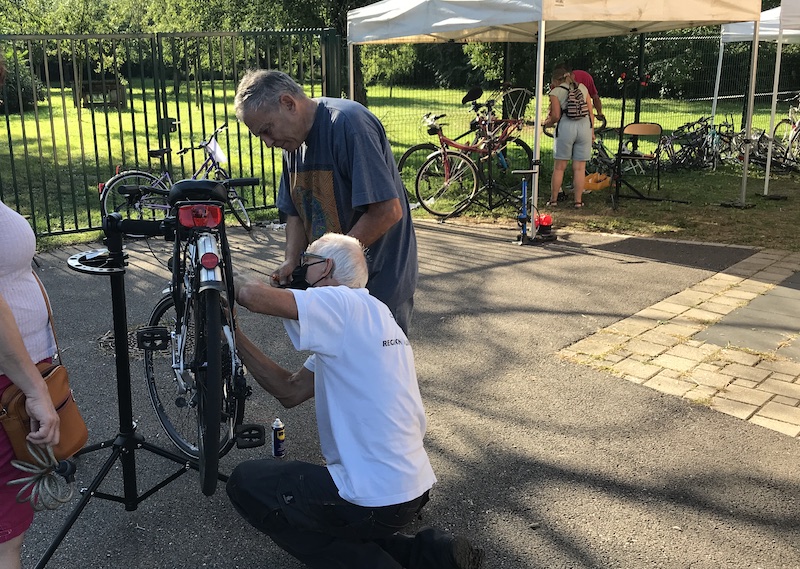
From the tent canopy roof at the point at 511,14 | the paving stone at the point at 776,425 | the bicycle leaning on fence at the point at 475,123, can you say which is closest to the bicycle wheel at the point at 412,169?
the bicycle leaning on fence at the point at 475,123

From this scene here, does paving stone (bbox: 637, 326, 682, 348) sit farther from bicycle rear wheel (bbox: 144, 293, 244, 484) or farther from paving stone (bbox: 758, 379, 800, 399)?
bicycle rear wheel (bbox: 144, 293, 244, 484)

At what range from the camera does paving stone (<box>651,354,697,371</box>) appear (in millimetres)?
4656

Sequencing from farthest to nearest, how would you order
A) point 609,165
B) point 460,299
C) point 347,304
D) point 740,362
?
point 609,165
point 460,299
point 740,362
point 347,304

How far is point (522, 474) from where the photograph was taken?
3.42 meters

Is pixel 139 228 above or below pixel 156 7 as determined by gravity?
below

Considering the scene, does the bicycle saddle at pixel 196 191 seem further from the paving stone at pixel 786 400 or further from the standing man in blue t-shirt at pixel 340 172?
the paving stone at pixel 786 400

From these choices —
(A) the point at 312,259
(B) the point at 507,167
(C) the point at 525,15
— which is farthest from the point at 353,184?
(B) the point at 507,167

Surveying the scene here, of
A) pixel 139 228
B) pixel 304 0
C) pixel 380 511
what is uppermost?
pixel 304 0

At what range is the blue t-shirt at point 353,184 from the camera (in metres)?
2.91

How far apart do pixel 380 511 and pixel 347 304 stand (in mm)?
648

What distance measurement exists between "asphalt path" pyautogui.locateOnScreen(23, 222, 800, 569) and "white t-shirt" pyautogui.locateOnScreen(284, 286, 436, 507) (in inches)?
28.3

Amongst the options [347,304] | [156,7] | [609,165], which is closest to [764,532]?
[347,304]

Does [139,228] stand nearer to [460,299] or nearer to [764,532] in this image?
[764,532]

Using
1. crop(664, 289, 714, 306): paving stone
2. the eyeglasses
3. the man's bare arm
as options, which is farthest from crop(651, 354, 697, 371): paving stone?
the eyeglasses
